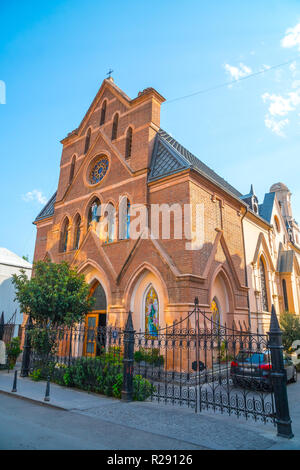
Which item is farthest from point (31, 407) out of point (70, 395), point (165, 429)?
point (165, 429)

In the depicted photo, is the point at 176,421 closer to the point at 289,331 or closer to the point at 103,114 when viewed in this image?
the point at 289,331

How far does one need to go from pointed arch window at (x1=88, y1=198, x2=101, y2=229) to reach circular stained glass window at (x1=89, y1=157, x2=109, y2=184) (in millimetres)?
1402

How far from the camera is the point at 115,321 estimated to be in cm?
1549

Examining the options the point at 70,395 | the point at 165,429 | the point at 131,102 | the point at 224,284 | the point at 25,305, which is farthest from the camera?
the point at 131,102

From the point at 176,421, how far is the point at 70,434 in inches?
93.5

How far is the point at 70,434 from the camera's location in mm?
5719

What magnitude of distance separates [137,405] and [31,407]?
9.17 feet

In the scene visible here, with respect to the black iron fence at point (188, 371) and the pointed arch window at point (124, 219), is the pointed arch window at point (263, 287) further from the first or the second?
the pointed arch window at point (124, 219)

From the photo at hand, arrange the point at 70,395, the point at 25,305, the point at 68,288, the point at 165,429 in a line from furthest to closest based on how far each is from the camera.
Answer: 1. the point at 68,288
2. the point at 25,305
3. the point at 70,395
4. the point at 165,429

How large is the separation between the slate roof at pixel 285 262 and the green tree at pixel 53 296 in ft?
55.5

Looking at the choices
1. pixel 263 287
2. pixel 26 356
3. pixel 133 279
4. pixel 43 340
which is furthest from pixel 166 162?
pixel 263 287

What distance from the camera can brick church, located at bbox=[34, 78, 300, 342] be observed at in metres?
14.7

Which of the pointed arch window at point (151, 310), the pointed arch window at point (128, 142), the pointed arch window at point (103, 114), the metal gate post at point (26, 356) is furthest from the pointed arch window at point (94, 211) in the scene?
the metal gate post at point (26, 356)
